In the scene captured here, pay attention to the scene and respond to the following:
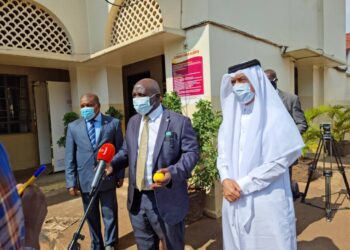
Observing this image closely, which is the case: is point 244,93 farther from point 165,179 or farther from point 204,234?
point 204,234

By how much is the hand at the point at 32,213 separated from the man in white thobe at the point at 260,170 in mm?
1282

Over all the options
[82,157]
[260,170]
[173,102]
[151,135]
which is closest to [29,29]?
[173,102]

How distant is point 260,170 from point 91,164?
69.9 inches

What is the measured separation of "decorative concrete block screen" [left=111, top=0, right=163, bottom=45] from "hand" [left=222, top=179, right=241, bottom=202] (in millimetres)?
2940

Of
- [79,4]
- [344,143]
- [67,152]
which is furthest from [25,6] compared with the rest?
[344,143]

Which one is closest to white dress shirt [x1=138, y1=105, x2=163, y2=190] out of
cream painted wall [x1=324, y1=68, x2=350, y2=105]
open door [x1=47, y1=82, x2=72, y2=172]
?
open door [x1=47, y1=82, x2=72, y2=172]

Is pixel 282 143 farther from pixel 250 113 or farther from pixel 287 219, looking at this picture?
pixel 287 219

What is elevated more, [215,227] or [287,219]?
[287,219]

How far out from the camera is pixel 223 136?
2.22 meters

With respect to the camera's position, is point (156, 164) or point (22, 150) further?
point (22, 150)

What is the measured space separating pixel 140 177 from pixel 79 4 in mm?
4918

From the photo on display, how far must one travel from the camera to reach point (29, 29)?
17.0 feet

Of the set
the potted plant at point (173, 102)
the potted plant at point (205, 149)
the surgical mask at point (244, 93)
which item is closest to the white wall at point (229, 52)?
the potted plant at point (205, 149)

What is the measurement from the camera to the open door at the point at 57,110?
21.5 feet
